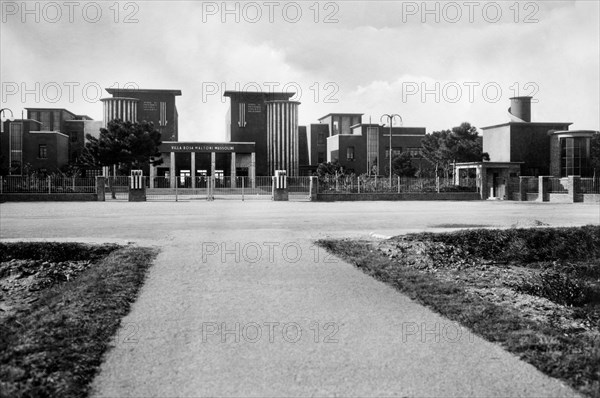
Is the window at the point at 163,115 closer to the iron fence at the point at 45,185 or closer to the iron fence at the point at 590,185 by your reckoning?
the iron fence at the point at 45,185

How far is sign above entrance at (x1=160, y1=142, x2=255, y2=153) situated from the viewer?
58.3 m

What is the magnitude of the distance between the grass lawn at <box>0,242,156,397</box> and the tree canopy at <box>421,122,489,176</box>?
45521mm

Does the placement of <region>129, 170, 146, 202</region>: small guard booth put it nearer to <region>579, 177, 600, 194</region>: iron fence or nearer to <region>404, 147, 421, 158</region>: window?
<region>579, 177, 600, 194</region>: iron fence

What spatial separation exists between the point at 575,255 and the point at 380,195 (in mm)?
25851

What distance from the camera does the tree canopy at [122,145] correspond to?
1925 inches

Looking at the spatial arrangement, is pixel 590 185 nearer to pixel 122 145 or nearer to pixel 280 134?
pixel 280 134

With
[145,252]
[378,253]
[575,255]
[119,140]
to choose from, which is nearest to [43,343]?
[145,252]

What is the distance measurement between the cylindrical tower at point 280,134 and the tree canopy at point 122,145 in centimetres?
1557

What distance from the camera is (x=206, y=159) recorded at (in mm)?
64562

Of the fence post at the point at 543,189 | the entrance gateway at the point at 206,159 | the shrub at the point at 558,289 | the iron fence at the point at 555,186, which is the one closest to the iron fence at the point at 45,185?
the entrance gateway at the point at 206,159

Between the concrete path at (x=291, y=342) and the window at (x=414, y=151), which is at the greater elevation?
the window at (x=414, y=151)

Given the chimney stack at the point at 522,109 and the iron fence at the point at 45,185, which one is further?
the chimney stack at the point at 522,109

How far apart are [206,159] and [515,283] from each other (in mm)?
57106

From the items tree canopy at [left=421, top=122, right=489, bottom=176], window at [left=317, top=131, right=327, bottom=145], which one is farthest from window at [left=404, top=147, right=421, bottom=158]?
window at [left=317, top=131, right=327, bottom=145]
